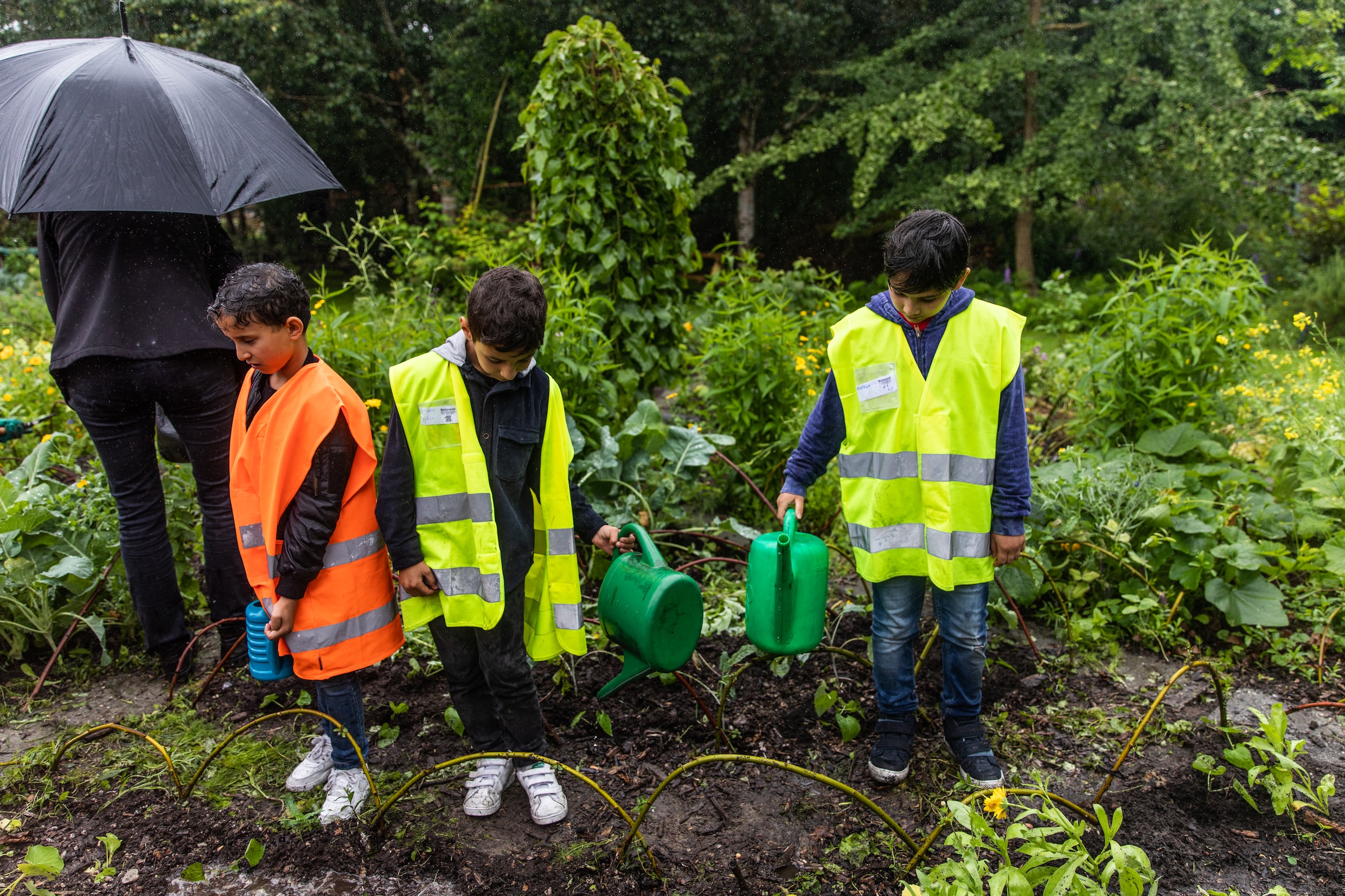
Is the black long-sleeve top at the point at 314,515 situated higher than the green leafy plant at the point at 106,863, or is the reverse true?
the black long-sleeve top at the point at 314,515

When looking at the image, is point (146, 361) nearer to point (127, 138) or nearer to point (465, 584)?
point (127, 138)

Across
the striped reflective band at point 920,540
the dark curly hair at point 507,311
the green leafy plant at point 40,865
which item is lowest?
the green leafy plant at point 40,865

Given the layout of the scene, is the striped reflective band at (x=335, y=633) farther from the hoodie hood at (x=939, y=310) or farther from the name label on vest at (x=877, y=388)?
the hoodie hood at (x=939, y=310)

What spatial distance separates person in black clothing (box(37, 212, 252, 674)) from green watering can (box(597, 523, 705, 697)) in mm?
1368

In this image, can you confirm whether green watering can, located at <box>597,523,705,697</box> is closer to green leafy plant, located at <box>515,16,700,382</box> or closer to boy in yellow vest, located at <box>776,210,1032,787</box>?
boy in yellow vest, located at <box>776,210,1032,787</box>

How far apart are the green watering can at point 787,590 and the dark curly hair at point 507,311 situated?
0.78 m

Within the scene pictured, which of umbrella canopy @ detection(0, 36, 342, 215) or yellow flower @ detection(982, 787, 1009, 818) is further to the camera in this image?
umbrella canopy @ detection(0, 36, 342, 215)

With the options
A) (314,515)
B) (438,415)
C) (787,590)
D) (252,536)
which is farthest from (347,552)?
(787,590)

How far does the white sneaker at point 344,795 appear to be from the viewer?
2.06 meters

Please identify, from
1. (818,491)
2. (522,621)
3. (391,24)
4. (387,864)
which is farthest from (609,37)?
(391,24)

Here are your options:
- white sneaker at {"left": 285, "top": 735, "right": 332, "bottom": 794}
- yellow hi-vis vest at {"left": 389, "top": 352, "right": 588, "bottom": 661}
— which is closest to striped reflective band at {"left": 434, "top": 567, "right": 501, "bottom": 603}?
yellow hi-vis vest at {"left": 389, "top": 352, "right": 588, "bottom": 661}

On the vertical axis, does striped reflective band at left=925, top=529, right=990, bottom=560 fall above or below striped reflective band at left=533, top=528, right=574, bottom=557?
below

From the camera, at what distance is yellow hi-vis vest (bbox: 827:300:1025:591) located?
2.01 metres

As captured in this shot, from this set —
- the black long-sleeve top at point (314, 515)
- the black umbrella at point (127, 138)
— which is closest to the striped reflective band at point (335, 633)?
the black long-sleeve top at point (314, 515)
